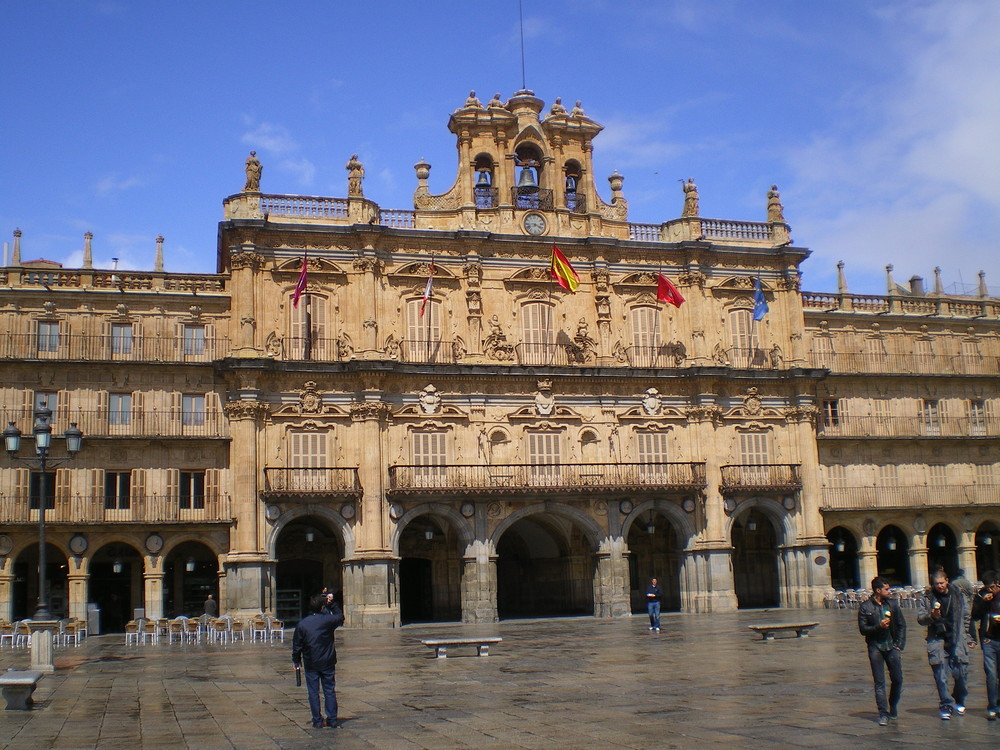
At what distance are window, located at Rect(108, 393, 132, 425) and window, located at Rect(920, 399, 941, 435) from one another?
114 feet

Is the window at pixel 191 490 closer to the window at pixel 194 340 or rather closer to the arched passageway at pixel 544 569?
the window at pixel 194 340

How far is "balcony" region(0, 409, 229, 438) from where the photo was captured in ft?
132

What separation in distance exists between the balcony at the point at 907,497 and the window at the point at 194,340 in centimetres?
2654

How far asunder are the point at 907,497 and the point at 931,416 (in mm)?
Result: 4369

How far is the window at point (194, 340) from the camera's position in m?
42.2

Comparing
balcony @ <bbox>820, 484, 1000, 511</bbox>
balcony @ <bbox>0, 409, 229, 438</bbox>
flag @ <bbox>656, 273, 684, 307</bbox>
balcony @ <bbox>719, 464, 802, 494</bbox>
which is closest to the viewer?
balcony @ <bbox>0, 409, 229, 438</bbox>

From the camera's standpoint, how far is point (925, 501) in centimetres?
4941

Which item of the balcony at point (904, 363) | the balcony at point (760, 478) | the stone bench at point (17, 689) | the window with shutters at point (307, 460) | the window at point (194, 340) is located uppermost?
the window at point (194, 340)

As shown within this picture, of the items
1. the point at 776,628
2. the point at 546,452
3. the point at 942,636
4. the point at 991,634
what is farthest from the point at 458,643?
the point at 546,452

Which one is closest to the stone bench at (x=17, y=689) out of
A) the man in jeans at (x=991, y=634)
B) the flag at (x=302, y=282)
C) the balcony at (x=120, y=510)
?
the man in jeans at (x=991, y=634)

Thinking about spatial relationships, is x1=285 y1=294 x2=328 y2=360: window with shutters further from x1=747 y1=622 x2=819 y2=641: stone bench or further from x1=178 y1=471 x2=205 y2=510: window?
x1=747 y1=622 x2=819 y2=641: stone bench

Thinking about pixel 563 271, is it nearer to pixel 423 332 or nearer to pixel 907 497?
pixel 423 332

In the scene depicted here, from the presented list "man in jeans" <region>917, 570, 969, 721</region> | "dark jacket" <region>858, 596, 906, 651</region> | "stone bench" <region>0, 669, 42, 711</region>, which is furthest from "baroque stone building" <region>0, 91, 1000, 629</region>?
"dark jacket" <region>858, 596, 906, 651</region>

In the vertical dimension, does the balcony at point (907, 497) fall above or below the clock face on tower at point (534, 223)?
below
